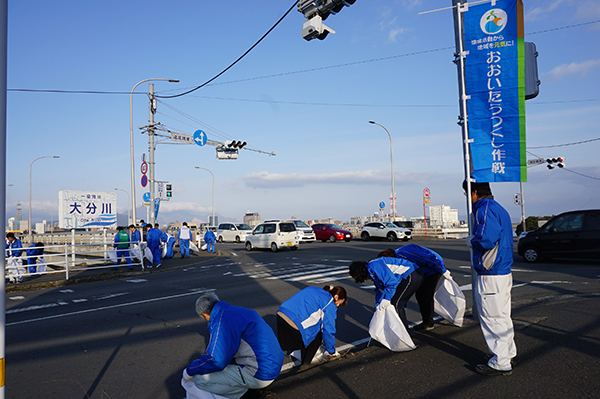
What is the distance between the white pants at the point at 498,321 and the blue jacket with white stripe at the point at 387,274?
1076 mm

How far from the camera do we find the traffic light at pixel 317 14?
745cm

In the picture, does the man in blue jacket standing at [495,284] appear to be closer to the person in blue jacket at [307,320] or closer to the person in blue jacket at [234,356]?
the person in blue jacket at [307,320]

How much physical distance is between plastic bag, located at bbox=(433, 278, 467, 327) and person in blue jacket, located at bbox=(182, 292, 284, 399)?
3.08 meters

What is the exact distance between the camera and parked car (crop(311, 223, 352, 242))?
3434cm

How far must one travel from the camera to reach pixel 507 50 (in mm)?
6016

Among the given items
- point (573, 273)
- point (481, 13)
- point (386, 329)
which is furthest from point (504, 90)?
point (573, 273)

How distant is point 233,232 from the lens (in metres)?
39.8

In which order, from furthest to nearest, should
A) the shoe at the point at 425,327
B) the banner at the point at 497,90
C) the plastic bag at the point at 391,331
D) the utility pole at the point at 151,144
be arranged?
the utility pole at the point at 151,144 → the shoe at the point at 425,327 → the banner at the point at 497,90 → the plastic bag at the point at 391,331

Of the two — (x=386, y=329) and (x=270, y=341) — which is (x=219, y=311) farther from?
(x=386, y=329)

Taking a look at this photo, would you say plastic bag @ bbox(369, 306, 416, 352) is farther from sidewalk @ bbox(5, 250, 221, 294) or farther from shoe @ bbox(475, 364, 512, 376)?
sidewalk @ bbox(5, 250, 221, 294)

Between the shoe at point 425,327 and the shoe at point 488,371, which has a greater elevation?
the shoe at point 488,371

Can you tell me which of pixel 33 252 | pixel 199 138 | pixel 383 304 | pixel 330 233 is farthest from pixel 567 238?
pixel 330 233

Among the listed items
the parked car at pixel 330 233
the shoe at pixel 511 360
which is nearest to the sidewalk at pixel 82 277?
the shoe at pixel 511 360

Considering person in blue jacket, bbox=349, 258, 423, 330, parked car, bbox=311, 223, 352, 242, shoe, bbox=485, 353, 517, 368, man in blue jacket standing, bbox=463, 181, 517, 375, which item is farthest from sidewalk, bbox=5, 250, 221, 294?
parked car, bbox=311, 223, 352, 242
